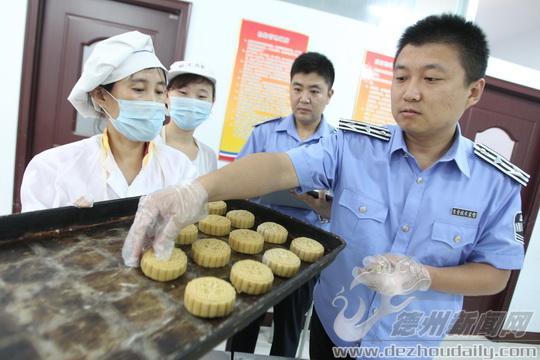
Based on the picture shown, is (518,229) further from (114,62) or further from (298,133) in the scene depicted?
(114,62)

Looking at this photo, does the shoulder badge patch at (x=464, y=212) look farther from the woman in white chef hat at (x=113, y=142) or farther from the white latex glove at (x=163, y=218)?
the woman in white chef hat at (x=113, y=142)

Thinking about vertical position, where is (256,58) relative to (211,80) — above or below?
above

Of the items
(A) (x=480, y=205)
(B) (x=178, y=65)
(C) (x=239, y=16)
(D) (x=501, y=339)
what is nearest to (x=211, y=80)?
(B) (x=178, y=65)

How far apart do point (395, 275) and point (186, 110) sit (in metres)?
1.52

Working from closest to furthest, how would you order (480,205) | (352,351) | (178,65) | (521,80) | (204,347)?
(204,347) < (480,205) < (352,351) < (178,65) < (521,80)

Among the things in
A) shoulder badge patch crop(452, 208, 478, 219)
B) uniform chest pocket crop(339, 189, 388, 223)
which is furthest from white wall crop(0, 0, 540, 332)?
shoulder badge patch crop(452, 208, 478, 219)

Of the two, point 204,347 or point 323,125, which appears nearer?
point 204,347

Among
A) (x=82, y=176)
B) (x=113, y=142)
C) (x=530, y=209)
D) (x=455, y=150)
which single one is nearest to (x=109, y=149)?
(x=113, y=142)

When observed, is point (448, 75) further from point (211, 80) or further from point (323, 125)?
point (211, 80)

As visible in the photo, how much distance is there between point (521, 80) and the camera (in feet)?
10.0

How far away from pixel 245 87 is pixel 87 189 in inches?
63.5

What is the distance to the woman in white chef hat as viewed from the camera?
129cm

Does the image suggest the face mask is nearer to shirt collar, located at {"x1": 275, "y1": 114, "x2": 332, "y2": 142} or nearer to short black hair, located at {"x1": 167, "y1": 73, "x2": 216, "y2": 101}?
short black hair, located at {"x1": 167, "y1": 73, "x2": 216, "y2": 101}

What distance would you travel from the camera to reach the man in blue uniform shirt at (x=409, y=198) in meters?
1.01
